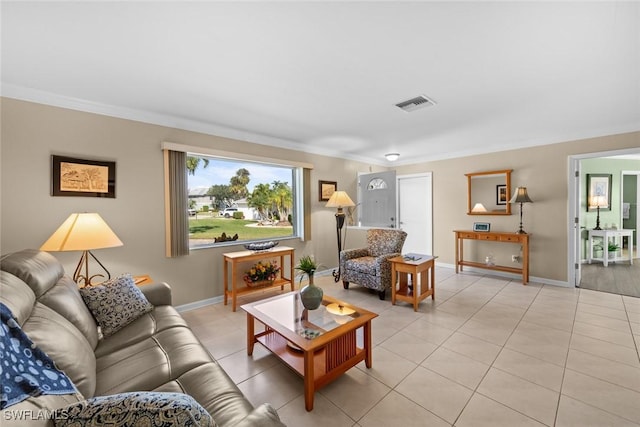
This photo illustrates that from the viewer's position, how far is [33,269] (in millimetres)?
1519

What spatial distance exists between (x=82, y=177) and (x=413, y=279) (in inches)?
145

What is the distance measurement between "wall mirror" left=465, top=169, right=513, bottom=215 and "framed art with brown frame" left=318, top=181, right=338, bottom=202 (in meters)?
2.48

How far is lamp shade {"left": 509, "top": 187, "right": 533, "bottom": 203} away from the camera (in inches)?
158

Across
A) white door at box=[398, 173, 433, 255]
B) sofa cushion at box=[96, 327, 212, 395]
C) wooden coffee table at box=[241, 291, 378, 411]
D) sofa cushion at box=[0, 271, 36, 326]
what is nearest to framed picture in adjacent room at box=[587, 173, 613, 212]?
white door at box=[398, 173, 433, 255]

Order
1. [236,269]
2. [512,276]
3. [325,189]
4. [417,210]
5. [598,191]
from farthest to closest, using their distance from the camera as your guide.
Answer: [417,210], [598,191], [325,189], [512,276], [236,269]

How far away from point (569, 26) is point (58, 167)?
4.11 metres

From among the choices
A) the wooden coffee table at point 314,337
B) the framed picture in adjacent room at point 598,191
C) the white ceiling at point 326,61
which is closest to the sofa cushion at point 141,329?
the wooden coffee table at point 314,337

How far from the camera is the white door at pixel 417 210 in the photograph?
17.7 ft

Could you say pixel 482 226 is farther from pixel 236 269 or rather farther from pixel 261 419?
pixel 261 419

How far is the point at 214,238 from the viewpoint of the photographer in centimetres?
358

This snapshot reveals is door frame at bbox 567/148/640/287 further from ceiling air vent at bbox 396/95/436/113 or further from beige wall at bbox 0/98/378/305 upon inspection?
beige wall at bbox 0/98/378/305

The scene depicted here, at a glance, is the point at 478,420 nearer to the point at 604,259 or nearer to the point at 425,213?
the point at 425,213

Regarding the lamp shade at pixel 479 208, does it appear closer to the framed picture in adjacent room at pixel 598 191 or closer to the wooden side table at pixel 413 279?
the wooden side table at pixel 413 279

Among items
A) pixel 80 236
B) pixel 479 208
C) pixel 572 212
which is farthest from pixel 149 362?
pixel 572 212
